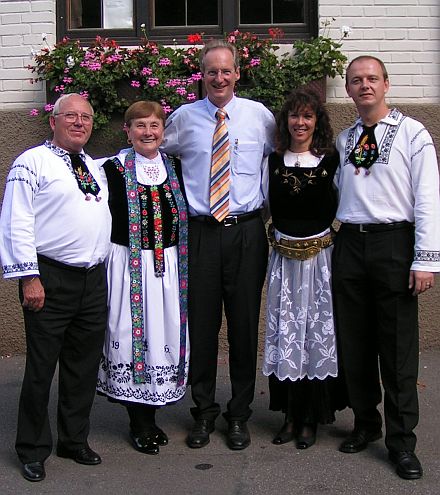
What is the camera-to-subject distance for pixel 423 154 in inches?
160

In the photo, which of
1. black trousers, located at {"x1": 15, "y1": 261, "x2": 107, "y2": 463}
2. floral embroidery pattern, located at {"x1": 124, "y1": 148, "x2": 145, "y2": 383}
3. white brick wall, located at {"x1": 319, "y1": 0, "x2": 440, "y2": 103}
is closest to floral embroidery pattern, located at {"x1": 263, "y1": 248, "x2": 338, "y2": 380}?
floral embroidery pattern, located at {"x1": 124, "y1": 148, "x2": 145, "y2": 383}

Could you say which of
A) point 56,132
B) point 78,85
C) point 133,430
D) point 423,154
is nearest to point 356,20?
point 78,85

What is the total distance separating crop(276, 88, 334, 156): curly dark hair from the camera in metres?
4.35

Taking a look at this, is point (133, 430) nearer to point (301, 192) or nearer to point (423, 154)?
point (301, 192)

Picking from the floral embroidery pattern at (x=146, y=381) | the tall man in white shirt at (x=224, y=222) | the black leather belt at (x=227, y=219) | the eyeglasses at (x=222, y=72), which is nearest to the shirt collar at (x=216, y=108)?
the tall man in white shirt at (x=224, y=222)

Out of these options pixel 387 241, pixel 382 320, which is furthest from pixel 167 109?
pixel 382 320

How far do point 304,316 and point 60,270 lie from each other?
4.24ft

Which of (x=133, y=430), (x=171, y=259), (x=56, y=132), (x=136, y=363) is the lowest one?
(x=133, y=430)

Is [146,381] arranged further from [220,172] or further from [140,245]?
[220,172]

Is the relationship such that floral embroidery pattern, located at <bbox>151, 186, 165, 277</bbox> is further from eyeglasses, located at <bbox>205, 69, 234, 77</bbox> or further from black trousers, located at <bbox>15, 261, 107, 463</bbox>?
eyeglasses, located at <bbox>205, 69, 234, 77</bbox>

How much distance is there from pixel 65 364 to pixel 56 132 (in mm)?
1180

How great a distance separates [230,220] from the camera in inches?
175

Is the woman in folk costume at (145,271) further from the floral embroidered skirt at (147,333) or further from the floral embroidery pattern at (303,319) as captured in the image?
the floral embroidery pattern at (303,319)

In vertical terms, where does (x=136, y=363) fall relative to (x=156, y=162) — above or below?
below
